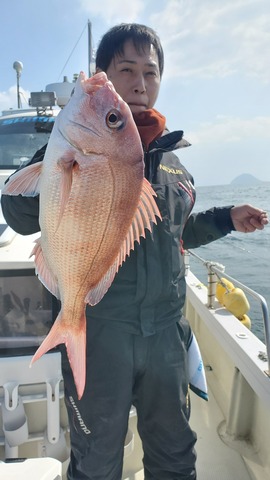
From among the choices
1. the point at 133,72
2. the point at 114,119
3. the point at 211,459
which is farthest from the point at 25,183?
the point at 211,459

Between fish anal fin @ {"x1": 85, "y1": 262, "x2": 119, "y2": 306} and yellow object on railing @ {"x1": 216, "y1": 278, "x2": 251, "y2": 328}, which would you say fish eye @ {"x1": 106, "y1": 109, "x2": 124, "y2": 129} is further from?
yellow object on railing @ {"x1": 216, "y1": 278, "x2": 251, "y2": 328}

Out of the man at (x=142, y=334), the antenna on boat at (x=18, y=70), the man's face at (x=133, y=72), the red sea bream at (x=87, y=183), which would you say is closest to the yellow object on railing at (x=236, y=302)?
the man at (x=142, y=334)

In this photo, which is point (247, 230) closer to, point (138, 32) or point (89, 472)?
point (138, 32)

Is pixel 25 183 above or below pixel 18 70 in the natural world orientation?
below

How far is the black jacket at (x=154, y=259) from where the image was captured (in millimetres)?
1584

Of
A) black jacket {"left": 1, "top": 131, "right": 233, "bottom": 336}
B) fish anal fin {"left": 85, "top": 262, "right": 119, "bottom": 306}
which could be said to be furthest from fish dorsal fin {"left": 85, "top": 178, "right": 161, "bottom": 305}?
black jacket {"left": 1, "top": 131, "right": 233, "bottom": 336}

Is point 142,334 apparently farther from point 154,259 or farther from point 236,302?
point 236,302

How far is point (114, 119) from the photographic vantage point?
132cm

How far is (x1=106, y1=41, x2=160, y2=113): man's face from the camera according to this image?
5.48 feet

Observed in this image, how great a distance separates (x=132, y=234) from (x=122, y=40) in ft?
3.04

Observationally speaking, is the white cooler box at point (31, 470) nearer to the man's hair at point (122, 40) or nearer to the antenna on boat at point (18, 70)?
the man's hair at point (122, 40)

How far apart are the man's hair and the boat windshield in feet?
8.49

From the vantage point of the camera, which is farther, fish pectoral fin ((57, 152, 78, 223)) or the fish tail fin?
the fish tail fin

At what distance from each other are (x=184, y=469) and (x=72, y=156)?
63.8 inches
